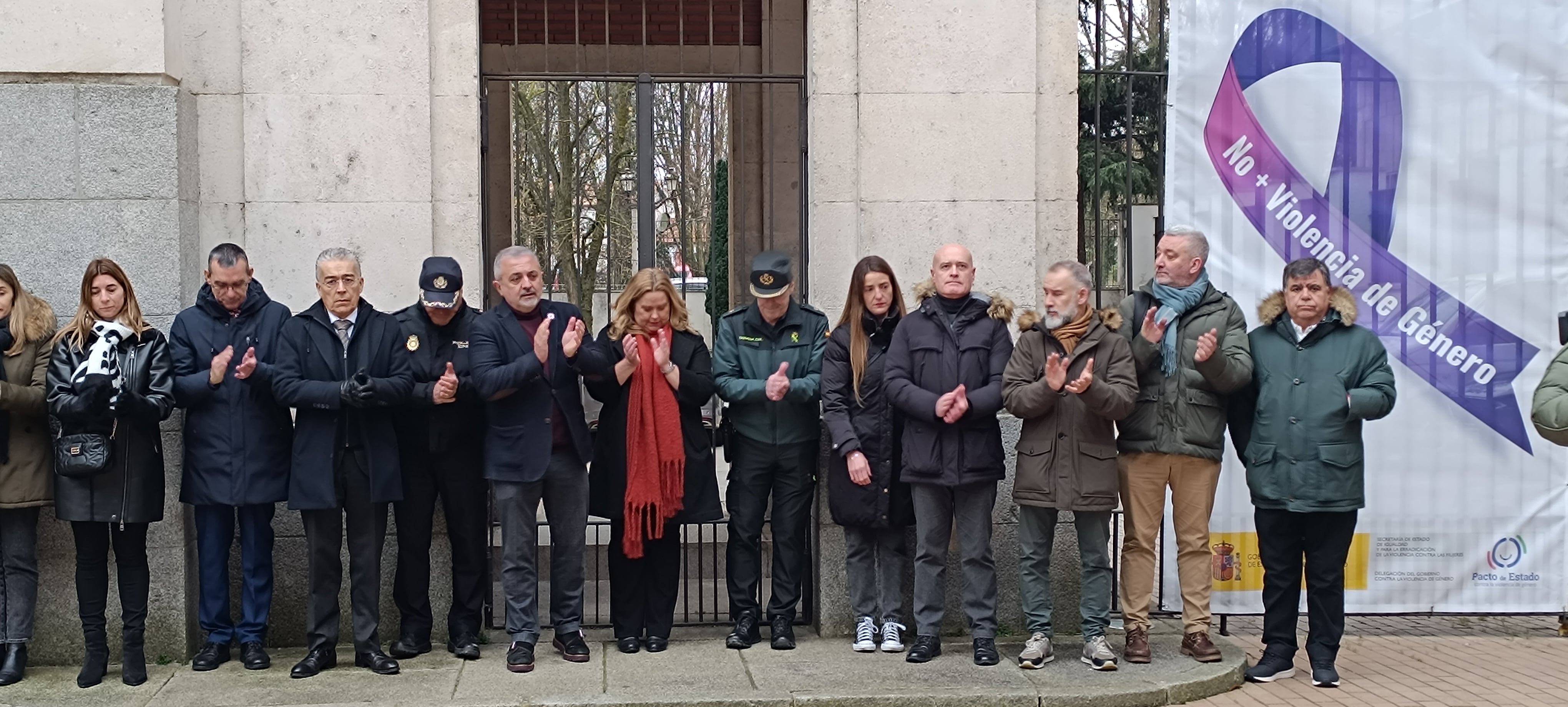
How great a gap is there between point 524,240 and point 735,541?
3.22 meters

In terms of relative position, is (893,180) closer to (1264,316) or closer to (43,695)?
(1264,316)

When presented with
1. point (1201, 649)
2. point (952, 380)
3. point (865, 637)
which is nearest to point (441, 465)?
point (865, 637)

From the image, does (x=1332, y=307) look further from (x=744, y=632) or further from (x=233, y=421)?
(x=233, y=421)

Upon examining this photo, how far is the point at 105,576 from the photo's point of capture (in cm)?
632

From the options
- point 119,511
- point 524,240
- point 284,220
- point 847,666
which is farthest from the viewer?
point 524,240

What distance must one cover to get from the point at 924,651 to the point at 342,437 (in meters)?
2.74

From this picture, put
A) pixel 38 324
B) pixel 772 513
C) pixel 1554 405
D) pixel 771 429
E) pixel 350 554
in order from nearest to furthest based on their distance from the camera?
pixel 1554 405
pixel 38 324
pixel 350 554
pixel 771 429
pixel 772 513

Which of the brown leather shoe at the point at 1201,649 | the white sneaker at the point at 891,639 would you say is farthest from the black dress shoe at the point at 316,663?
the brown leather shoe at the point at 1201,649

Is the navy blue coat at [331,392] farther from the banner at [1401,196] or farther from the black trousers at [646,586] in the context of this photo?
the banner at [1401,196]

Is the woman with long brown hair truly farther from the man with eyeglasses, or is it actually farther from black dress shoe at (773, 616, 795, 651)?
black dress shoe at (773, 616, 795, 651)

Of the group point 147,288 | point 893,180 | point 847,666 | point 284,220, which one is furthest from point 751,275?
point 147,288

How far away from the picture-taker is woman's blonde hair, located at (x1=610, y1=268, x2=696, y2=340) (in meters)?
6.61

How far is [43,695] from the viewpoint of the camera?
6.09 meters

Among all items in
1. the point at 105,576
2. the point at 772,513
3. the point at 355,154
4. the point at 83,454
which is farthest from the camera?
the point at 355,154
